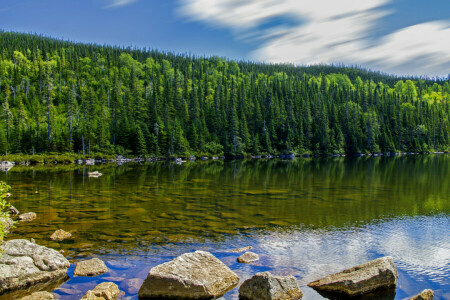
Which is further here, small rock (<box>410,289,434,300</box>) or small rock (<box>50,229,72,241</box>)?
small rock (<box>50,229,72,241</box>)

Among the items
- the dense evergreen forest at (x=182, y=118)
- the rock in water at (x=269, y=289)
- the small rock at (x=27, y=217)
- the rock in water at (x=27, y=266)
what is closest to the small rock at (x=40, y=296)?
the rock in water at (x=27, y=266)

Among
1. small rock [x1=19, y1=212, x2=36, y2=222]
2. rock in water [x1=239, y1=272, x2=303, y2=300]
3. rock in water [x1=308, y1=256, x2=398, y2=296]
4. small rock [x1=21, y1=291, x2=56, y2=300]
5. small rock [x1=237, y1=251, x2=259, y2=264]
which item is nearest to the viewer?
rock in water [x1=239, y1=272, x2=303, y2=300]

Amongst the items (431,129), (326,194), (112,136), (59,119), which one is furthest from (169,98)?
(431,129)

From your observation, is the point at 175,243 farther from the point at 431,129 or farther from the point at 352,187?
the point at 431,129

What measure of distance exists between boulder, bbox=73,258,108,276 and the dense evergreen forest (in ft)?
328

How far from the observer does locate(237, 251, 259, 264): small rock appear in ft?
54.8

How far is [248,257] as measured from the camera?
17.0m

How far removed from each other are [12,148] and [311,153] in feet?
348

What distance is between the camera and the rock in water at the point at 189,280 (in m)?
13.1

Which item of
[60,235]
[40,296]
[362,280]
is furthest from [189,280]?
[60,235]

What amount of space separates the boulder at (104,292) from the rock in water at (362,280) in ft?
25.3

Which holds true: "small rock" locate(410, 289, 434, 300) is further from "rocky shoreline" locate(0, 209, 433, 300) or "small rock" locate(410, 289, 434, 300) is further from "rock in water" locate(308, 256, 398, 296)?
"rock in water" locate(308, 256, 398, 296)

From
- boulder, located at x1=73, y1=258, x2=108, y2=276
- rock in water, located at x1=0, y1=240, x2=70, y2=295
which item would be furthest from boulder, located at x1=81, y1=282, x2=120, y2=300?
rock in water, located at x1=0, y1=240, x2=70, y2=295

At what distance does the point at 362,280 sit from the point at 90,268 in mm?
11477
